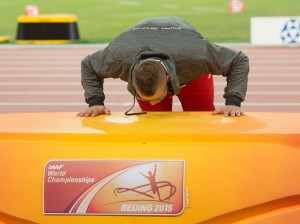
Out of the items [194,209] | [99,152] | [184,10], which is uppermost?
[99,152]

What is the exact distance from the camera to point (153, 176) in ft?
10.9

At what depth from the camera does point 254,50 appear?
14.4 metres

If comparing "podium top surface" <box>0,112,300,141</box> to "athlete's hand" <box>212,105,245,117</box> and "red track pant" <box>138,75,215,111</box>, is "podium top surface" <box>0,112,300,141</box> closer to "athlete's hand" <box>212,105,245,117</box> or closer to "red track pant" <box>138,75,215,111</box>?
"athlete's hand" <box>212,105,245,117</box>

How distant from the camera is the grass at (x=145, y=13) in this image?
17578 millimetres

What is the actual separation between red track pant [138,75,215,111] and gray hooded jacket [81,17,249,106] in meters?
0.44

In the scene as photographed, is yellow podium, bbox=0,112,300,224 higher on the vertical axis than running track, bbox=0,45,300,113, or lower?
higher

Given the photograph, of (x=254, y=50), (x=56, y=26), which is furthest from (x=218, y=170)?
(x=56, y=26)

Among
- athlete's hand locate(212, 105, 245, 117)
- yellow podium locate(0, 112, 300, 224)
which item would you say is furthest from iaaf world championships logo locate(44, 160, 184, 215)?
athlete's hand locate(212, 105, 245, 117)

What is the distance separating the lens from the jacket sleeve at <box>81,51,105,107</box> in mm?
4234

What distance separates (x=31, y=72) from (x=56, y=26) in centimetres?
495

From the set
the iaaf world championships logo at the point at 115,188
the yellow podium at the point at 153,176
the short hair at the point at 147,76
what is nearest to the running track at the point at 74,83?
the short hair at the point at 147,76

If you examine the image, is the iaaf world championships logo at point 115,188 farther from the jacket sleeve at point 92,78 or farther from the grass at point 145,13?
the grass at point 145,13

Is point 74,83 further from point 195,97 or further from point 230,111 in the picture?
point 230,111

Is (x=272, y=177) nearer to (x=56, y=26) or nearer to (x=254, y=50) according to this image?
(x=254, y=50)
